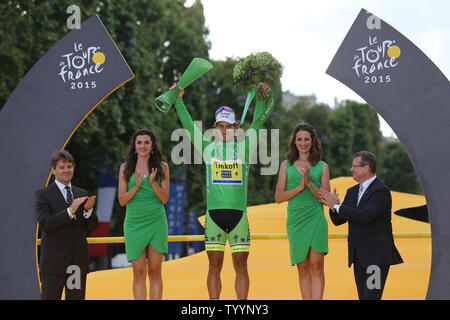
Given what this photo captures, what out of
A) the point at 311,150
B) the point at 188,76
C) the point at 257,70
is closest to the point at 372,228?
the point at 311,150

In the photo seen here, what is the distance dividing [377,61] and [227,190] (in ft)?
6.75

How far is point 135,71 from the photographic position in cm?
1844

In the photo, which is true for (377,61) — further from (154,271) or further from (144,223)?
(154,271)

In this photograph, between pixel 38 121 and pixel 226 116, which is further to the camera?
pixel 38 121

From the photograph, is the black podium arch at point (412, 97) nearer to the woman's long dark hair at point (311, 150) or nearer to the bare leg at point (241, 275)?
the woman's long dark hair at point (311, 150)

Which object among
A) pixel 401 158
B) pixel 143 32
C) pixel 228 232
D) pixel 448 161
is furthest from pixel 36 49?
pixel 401 158

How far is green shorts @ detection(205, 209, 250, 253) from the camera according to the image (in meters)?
5.96

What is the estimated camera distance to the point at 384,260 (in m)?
5.66

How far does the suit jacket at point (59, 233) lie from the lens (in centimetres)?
569

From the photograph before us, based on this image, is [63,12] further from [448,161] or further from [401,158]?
[401,158]

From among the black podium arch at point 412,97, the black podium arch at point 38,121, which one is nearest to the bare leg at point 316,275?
the black podium arch at point 412,97

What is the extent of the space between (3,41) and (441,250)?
11037mm

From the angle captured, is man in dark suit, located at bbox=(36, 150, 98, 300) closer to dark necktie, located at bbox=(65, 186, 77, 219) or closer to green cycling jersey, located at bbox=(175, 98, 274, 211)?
dark necktie, located at bbox=(65, 186, 77, 219)

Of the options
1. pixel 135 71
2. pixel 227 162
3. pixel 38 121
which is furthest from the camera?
pixel 135 71
